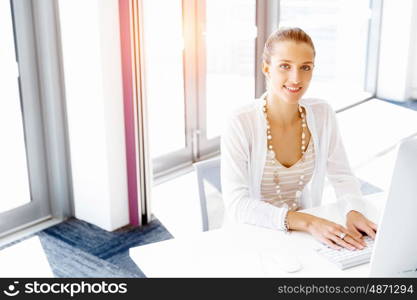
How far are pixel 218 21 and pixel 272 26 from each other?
0.51m

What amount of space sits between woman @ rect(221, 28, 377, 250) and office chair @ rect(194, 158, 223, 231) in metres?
0.12

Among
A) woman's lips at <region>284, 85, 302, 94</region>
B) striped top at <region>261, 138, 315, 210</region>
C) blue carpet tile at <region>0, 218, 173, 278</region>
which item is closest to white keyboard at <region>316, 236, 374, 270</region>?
striped top at <region>261, 138, 315, 210</region>

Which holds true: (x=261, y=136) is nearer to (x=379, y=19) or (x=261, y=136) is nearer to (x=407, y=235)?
(x=407, y=235)

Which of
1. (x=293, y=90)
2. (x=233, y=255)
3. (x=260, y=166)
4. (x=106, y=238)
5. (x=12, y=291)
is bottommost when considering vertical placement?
(x=106, y=238)

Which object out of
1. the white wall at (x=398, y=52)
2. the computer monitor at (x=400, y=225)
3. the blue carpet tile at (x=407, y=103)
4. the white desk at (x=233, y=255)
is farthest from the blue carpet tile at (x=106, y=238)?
the white wall at (x=398, y=52)

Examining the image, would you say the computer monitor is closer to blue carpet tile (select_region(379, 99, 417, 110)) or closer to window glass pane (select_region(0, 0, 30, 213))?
window glass pane (select_region(0, 0, 30, 213))

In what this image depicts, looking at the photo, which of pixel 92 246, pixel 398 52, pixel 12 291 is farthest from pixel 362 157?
pixel 12 291

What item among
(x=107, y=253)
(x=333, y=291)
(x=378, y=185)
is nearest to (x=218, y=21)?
(x=378, y=185)

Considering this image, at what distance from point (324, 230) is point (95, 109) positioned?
177 centimetres

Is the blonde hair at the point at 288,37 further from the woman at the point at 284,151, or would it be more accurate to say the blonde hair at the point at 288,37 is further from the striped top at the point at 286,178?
the striped top at the point at 286,178

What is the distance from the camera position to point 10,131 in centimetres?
324

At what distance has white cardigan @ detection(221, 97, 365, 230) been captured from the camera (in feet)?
5.98

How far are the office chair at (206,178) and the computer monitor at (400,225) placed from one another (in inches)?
32.4

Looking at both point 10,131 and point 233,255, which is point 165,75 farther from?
point 233,255
